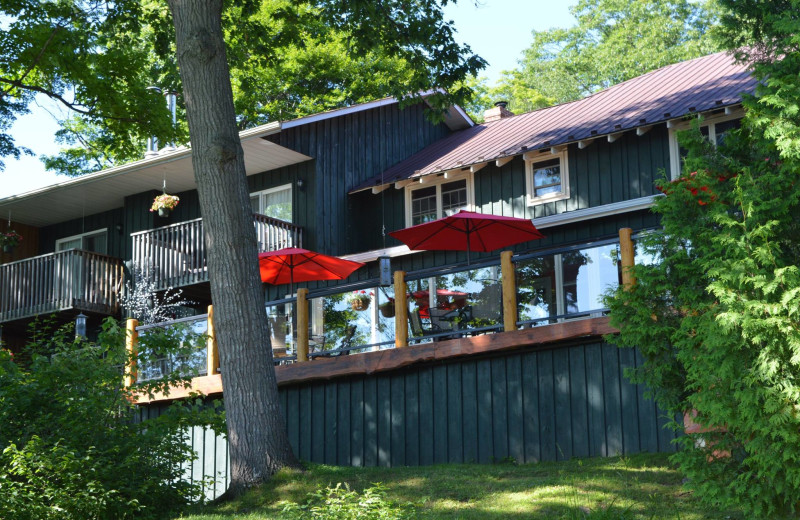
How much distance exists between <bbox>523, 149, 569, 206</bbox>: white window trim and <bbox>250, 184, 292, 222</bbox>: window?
5.44 meters

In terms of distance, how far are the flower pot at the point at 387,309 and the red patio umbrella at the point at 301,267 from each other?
10.5 ft

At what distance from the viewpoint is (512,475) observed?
34.0ft

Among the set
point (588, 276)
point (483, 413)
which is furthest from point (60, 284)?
point (588, 276)

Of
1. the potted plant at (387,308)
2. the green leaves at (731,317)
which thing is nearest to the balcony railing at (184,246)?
the potted plant at (387,308)

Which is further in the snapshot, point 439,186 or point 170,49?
point 439,186

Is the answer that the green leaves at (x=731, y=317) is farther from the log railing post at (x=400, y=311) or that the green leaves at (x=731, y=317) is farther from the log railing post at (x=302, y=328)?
the log railing post at (x=302, y=328)

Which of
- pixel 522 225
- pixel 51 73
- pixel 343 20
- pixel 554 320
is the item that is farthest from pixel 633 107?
pixel 51 73

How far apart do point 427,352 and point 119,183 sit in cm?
1195

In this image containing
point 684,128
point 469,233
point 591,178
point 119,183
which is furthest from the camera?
point 119,183

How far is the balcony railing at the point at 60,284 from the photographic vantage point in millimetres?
21250

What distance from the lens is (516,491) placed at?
30.7 ft

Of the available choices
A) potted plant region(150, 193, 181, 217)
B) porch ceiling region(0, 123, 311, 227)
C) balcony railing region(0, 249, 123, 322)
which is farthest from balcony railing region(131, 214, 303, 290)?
porch ceiling region(0, 123, 311, 227)

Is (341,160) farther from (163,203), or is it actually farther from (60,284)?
(60,284)

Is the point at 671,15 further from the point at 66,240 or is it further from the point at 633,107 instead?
the point at 66,240
